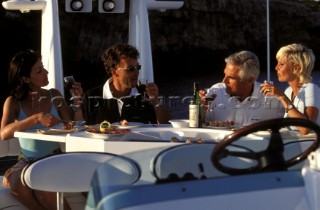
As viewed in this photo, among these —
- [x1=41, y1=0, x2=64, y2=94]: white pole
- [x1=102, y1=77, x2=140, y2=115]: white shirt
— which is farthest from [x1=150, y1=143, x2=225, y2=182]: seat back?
[x1=41, y1=0, x2=64, y2=94]: white pole

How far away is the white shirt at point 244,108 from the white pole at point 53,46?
1570mm

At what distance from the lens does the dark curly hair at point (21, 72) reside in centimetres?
326

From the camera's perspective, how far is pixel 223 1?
24094 millimetres

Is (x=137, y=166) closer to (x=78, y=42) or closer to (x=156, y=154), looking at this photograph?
(x=156, y=154)

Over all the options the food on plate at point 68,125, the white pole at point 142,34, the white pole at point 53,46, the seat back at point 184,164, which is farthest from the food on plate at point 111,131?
the white pole at point 142,34

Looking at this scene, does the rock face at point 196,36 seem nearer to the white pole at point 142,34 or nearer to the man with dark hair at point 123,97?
the white pole at point 142,34

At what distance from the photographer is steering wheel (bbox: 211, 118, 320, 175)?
156 centimetres

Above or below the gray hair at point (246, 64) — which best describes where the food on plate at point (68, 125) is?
below

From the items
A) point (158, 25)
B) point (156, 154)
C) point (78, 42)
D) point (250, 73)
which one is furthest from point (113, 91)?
point (158, 25)

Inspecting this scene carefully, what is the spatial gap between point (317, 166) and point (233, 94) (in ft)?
6.48

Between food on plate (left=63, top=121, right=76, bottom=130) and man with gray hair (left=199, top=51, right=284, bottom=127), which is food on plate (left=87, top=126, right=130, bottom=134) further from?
man with gray hair (left=199, top=51, right=284, bottom=127)

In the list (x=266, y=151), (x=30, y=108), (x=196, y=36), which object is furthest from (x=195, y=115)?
(x=196, y=36)

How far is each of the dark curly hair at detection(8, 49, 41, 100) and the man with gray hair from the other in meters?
1.01

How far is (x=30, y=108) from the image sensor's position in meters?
3.29
